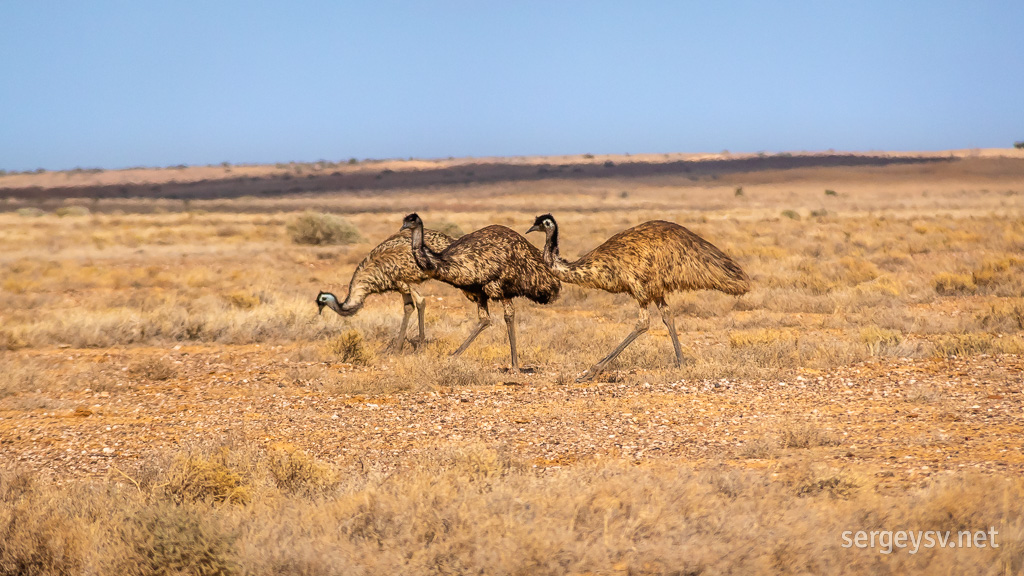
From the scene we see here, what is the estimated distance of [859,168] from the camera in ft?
317

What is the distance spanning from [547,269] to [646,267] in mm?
1532

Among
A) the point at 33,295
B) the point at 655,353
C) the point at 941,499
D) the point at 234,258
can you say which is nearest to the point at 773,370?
the point at 655,353

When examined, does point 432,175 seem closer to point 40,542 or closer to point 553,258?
point 553,258

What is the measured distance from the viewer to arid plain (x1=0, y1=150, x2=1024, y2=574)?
15.8 feet

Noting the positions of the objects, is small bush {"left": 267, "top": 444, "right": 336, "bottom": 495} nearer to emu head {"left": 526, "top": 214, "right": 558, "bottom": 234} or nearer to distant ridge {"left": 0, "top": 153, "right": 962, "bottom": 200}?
emu head {"left": 526, "top": 214, "right": 558, "bottom": 234}

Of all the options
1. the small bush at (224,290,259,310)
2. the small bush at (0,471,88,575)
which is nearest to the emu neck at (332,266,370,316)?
the small bush at (224,290,259,310)

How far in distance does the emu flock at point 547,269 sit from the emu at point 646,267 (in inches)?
0.4

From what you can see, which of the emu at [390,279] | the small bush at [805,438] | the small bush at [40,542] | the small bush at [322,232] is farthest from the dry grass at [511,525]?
the small bush at [322,232]

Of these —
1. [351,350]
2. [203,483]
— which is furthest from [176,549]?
[351,350]

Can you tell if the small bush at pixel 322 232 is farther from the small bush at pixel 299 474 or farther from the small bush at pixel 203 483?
the small bush at pixel 203 483

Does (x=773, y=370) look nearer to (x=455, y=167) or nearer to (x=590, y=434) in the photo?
(x=590, y=434)

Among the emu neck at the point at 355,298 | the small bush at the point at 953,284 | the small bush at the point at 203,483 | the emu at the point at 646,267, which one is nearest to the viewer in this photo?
the small bush at the point at 203,483

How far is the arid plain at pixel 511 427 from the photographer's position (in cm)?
480

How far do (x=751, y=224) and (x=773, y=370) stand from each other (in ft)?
96.4
